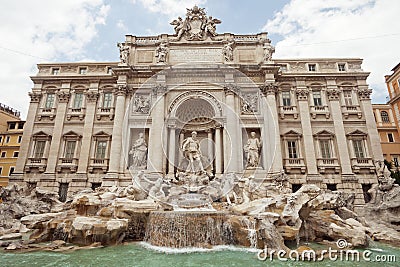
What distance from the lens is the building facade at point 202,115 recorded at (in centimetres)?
1706

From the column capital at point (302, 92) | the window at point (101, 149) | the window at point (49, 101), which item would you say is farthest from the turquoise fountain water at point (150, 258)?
the window at point (49, 101)

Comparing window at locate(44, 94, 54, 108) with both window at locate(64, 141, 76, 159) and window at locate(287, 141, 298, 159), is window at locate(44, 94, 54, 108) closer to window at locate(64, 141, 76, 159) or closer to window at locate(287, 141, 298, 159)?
window at locate(64, 141, 76, 159)

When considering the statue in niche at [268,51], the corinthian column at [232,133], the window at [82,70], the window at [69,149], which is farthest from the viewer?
the window at [82,70]

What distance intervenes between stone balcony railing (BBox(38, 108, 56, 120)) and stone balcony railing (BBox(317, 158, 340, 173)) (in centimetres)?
2095

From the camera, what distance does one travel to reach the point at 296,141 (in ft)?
59.7

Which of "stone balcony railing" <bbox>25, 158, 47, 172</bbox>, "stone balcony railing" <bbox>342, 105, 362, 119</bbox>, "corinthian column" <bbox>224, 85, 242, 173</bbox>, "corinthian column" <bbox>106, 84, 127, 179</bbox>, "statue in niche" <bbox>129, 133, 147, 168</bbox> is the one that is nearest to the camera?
"corinthian column" <bbox>224, 85, 242, 173</bbox>

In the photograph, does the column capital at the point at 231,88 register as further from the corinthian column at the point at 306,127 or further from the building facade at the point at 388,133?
the building facade at the point at 388,133

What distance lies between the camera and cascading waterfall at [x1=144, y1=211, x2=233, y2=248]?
371 inches

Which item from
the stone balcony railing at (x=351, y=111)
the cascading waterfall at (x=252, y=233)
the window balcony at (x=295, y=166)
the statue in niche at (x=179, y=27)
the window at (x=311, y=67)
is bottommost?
the cascading waterfall at (x=252, y=233)

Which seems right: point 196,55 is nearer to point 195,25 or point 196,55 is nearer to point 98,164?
point 195,25

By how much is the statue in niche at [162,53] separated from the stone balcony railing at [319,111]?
1226 centimetres

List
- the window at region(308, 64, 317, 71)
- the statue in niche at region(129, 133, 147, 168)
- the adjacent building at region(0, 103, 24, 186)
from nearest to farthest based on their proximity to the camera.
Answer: the statue in niche at region(129, 133, 147, 168) < the window at region(308, 64, 317, 71) < the adjacent building at region(0, 103, 24, 186)

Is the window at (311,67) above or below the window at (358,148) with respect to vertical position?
Result: above

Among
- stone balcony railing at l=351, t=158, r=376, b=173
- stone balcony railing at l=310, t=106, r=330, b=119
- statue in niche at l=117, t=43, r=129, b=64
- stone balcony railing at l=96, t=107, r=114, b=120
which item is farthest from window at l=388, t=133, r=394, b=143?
stone balcony railing at l=96, t=107, r=114, b=120
